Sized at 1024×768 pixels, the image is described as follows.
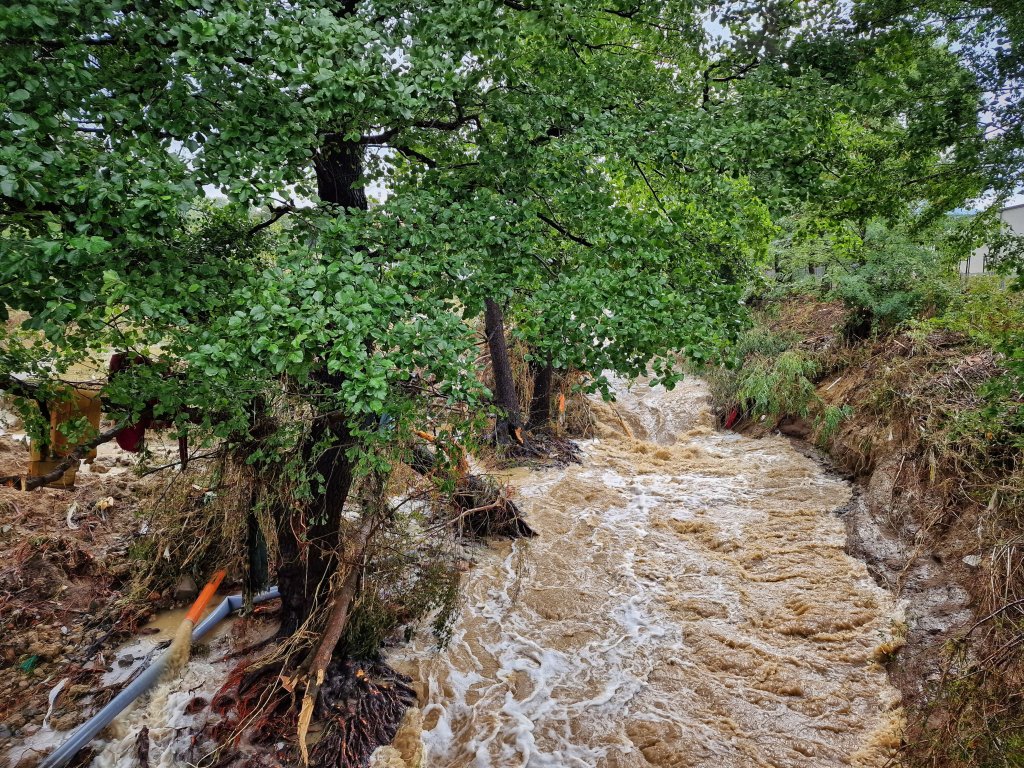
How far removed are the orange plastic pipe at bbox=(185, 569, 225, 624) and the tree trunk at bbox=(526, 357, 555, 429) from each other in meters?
7.51

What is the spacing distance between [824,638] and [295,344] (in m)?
5.93

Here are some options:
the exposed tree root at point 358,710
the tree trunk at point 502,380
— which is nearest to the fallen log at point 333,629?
the exposed tree root at point 358,710

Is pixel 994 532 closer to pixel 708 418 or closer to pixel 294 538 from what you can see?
pixel 294 538

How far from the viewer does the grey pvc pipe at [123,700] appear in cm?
467

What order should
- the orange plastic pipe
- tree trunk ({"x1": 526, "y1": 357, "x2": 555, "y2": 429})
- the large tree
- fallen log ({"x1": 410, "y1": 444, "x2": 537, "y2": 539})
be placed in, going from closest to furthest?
the large tree, the orange plastic pipe, fallen log ({"x1": 410, "y1": 444, "x2": 537, "y2": 539}), tree trunk ({"x1": 526, "y1": 357, "x2": 555, "y2": 429})

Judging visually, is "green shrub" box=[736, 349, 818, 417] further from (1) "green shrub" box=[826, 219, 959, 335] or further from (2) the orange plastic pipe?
(2) the orange plastic pipe

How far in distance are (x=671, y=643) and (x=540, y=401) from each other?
7.55 m

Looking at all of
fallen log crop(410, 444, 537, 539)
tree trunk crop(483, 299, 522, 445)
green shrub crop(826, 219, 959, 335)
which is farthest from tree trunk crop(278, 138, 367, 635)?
green shrub crop(826, 219, 959, 335)

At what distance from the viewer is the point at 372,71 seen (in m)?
3.47

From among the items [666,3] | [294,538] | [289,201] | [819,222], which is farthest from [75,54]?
[819,222]

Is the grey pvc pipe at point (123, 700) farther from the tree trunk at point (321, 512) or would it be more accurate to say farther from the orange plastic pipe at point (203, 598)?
the tree trunk at point (321, 512)

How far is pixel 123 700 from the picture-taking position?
5.15 metres

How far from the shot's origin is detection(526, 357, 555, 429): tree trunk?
43.2 ft

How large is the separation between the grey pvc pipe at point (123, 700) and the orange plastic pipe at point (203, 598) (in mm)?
99
